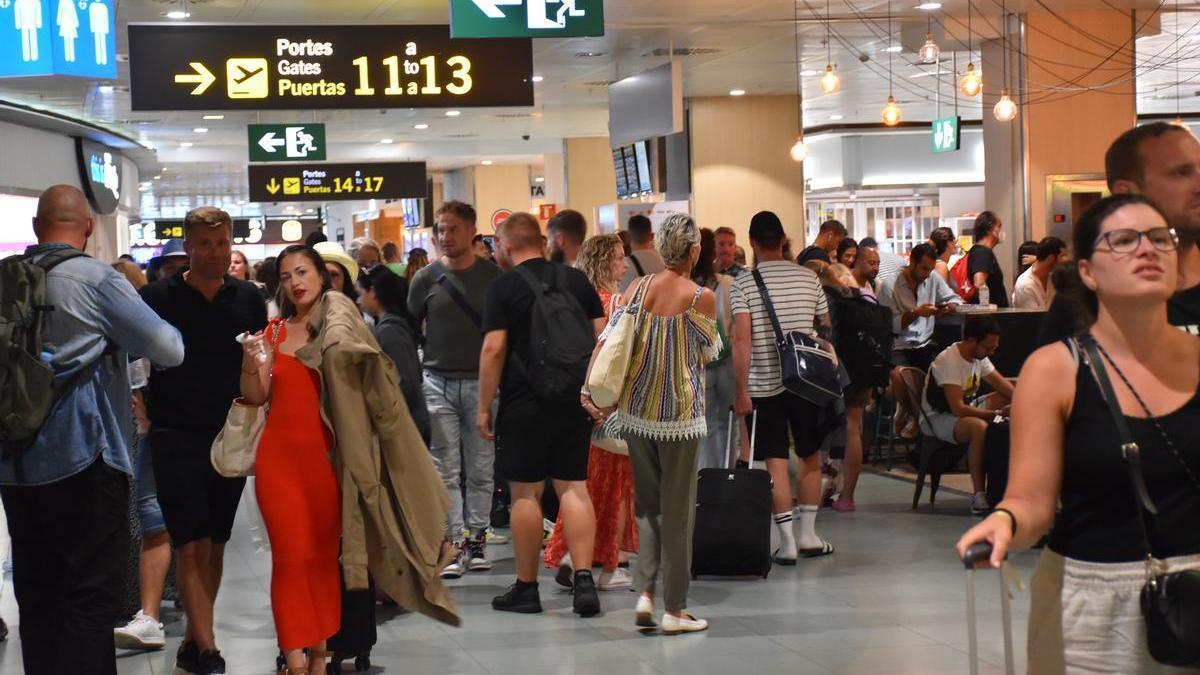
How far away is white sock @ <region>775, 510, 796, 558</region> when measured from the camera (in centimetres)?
706

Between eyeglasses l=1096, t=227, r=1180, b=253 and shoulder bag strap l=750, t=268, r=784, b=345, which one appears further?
shoulder bag strap l=750, t=268, r=784, b=345

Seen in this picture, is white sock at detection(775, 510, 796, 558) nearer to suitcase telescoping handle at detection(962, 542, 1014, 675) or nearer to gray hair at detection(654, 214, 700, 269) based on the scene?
gray hair at detection(654, 214, 700, 269)

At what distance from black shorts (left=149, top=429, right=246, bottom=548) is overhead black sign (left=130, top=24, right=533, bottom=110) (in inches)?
140

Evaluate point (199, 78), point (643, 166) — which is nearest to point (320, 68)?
point (199, 78)

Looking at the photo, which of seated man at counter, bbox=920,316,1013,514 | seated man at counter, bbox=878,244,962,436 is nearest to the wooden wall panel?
seated man at counter, bbox=878,244,962,436

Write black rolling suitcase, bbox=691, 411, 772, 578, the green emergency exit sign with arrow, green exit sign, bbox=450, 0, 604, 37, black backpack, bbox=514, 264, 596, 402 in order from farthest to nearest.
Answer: the green emergency exit sign with arrow
green exit sign, bbox=450, 0, 604, 37
black rolling suitcase, bbox=691, 411, 772, 578
black backpack, bbox=514, 264, 596, 402

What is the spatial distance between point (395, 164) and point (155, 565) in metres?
13.7

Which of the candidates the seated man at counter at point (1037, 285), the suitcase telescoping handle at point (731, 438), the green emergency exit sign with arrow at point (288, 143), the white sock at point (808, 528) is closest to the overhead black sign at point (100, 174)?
the green emergency exit sign with arrow at point (288, 143)

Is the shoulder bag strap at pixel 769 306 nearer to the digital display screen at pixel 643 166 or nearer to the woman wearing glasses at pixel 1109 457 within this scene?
the woman wearing glasses at pixel 1109 457

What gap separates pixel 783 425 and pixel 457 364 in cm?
163

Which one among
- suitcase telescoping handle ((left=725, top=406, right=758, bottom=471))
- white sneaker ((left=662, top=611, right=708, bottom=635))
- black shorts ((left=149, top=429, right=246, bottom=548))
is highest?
black shorts ((left=149, top=429, right=246, bottom=548))

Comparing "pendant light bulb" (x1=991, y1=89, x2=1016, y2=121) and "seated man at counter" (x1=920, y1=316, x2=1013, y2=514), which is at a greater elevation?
"pendant light bulb" (x1=991, y1=89, x2=1016, y2=121)

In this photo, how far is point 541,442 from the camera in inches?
236

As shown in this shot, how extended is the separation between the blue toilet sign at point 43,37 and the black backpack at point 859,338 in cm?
438
